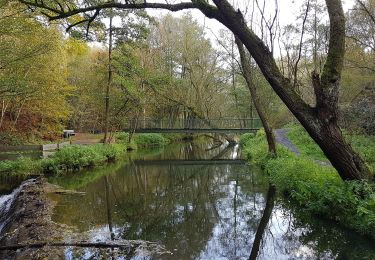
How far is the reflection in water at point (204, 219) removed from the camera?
283 inches

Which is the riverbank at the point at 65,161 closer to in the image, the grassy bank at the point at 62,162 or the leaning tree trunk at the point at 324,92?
the grassy bank at the point at 62,162

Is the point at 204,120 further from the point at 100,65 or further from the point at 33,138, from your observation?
the point at 33,138

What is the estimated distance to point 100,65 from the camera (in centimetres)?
2527

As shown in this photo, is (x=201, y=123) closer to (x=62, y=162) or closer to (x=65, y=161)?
(x=65, y=161)

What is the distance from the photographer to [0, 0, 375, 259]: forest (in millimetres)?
7660

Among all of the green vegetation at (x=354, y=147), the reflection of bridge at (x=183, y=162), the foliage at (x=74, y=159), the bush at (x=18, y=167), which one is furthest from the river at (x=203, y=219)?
the reflection of bridge at (x=183, y=162)

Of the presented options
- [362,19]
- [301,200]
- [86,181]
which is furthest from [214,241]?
[362,19]

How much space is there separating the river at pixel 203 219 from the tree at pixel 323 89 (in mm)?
1617

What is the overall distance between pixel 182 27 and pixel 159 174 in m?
22.7

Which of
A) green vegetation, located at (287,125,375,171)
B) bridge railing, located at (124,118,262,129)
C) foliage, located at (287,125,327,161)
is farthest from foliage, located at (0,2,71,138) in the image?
foliage, located at (287,125,327,161)

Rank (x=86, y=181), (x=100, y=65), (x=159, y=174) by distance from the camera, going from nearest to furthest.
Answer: (x=86, y=181) < (x=159, y=174) < (x=100, y=65)

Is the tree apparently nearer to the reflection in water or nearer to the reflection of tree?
the reflection in water

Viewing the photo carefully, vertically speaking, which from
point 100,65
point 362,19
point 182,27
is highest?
point 182,27

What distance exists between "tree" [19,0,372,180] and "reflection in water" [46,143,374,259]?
5.38 feet
